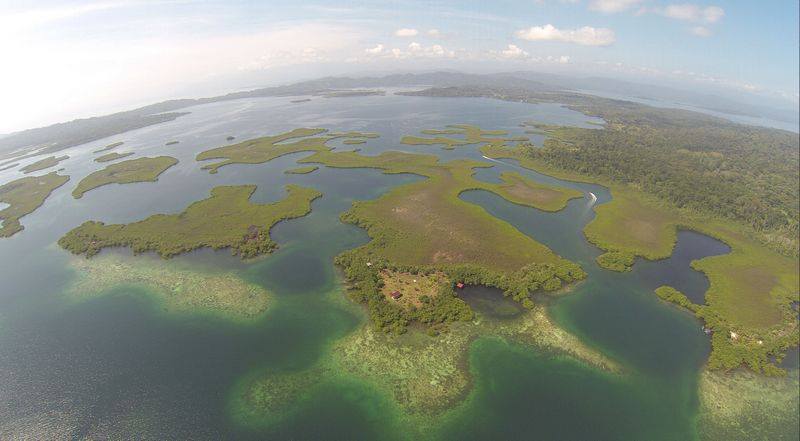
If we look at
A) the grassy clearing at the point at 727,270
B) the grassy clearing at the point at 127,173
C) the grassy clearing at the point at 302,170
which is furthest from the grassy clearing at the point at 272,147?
the grassy clearing at the point at 727,270

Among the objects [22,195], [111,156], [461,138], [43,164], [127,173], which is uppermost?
[461,138]

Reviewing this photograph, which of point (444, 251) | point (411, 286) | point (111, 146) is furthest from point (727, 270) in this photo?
point (111, 146)

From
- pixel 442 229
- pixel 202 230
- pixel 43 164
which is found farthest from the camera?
pixel 43 164

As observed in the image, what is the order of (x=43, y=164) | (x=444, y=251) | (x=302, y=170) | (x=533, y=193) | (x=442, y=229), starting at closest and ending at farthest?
(x=444, y=251) → (x=442, y=229) → (x=533, y=193) → (x=302, y=170) → (x=43, y=164)

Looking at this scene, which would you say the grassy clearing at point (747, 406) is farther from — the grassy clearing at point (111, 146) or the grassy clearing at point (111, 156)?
the grassy clearing at point (111, 146)

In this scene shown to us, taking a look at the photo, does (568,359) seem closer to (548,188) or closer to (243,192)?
(548,188)

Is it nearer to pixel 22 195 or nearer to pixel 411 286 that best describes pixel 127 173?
pixel 22 195

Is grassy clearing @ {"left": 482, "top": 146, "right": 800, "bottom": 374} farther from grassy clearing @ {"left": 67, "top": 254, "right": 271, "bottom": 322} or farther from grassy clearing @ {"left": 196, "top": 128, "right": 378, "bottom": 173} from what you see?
grassy clearing @ {"left": 196, "top": 128, "right": 378, "bottom": 173}
